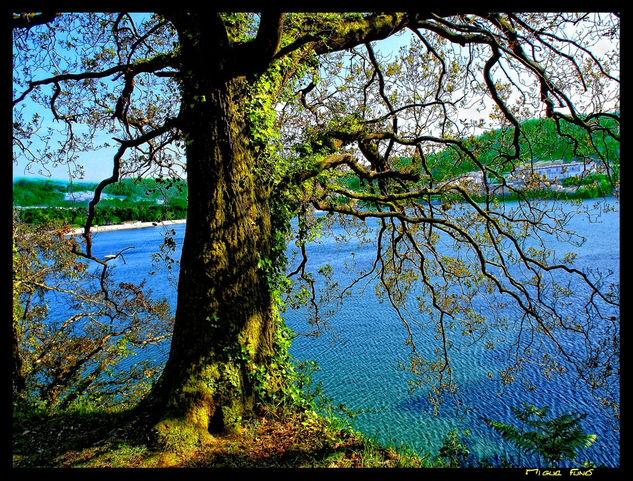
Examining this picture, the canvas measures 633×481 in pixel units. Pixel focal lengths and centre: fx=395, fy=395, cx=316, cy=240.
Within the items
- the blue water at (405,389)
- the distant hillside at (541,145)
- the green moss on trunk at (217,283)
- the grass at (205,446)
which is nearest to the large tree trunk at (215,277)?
the green moss on trunk at (217,283)

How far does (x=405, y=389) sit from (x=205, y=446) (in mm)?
7205

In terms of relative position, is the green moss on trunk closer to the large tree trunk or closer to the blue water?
the large tree trunk

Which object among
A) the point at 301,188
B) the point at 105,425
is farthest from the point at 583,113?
the point at 105,425

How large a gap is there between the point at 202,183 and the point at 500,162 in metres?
3.87

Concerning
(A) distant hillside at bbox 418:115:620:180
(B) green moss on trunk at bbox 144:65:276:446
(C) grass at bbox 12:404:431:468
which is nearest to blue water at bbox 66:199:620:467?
(A) distant hillside at bbox 418:115:620:180

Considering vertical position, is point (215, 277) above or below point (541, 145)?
below

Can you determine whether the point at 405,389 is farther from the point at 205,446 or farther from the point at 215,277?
the point at 215,277

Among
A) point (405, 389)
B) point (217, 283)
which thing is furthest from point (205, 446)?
point (405, 389)

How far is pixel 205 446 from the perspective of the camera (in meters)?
3.31

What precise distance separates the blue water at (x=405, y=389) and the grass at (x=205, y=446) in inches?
76.3

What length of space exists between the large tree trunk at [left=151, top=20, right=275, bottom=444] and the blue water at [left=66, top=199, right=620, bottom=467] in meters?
1.76

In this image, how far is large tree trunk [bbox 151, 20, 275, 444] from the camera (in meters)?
3.56
